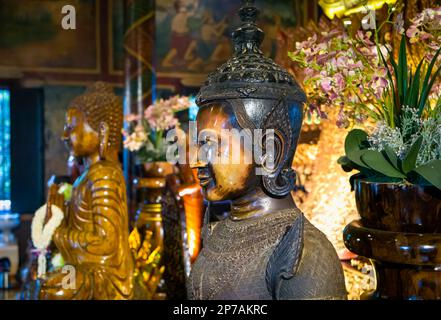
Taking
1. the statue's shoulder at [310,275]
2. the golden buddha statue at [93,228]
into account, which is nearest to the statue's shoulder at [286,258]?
the statue's shoulder at [310,275]

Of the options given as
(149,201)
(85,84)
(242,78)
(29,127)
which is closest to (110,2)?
(85,84)

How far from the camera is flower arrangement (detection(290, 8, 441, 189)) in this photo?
4.50ft

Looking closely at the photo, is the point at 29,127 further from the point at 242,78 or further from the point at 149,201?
the point at 242,78

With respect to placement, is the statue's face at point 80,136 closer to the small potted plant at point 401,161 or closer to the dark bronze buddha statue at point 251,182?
the dark bronze buddha statue at point 251,182

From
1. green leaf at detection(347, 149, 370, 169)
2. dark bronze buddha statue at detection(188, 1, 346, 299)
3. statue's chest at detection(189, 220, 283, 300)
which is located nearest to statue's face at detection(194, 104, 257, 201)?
dark bronze buddha statue at detection(188, 1, 346, 299)

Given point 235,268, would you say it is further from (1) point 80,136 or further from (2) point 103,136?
(1) point 80,136

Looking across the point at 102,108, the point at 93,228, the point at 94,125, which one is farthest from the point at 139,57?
the point at 93,228

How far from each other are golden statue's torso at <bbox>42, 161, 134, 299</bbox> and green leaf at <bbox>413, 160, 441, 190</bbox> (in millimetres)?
2104

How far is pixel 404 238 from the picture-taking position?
1307 millimetres

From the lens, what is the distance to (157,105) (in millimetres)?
4230

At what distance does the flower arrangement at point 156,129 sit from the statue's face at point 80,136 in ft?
2.87

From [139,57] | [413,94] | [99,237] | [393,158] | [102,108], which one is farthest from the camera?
[139,57]

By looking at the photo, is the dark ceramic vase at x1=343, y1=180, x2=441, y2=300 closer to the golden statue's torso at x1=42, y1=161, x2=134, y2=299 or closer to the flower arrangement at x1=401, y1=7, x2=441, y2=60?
the flower arrangement at x1=401, y1=7, x2=441, y2=60

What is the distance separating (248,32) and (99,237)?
1.89 metres
